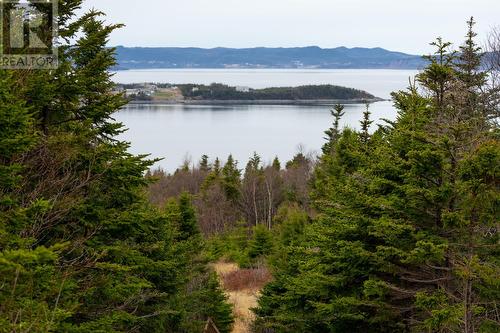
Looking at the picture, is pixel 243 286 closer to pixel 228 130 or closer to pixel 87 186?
pixel 87 186

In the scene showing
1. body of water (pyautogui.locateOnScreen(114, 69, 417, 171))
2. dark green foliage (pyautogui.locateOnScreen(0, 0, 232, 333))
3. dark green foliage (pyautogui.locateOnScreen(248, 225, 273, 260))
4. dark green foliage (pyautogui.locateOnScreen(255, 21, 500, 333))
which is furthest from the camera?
body of water (pyautogui.locateOnScreen(114, 69, 417, 171))

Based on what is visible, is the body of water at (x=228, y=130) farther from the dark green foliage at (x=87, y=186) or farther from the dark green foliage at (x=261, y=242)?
the dark green foliage at (x=87, y=186)

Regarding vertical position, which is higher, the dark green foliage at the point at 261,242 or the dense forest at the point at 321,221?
the dense forest at the point at 321,221

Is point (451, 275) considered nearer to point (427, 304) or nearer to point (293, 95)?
point (427, 304)

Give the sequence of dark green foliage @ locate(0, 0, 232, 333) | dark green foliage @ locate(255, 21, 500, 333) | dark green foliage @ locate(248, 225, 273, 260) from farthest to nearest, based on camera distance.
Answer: dark green foliage @ locate(248, 225, 273, 260) < dark green foliage @ locate(0, 0, 232, 333) < dark green foliage @ locate(255, 21, 500, 333)

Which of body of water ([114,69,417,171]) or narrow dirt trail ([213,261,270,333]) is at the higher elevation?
body of water ([114,69,417,171])

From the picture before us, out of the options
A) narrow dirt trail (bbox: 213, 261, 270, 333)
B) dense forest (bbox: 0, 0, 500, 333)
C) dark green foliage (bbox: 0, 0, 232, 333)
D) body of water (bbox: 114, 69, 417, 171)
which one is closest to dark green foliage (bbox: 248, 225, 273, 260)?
narrow dirt trail (bbox: 213, 261, 270, 333)

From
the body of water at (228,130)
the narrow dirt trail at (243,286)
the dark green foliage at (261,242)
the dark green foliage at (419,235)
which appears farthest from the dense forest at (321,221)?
the body of water at (228,130)

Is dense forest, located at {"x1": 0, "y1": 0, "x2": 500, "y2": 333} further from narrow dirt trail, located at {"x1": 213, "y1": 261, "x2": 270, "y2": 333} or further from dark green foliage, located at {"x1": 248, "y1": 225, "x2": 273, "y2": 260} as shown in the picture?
dark green foliage, located at {"x1": 248, "y1": 225, "x2": 273, "y2": 260}

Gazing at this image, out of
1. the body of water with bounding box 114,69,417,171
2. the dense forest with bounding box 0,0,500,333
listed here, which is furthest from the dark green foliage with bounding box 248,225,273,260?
the body of water with bounding box 114,69,417,171

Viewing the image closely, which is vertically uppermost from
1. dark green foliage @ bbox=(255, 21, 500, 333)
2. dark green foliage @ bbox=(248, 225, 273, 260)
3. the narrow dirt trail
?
dark green foliage @ bbox=(255, 21, 500, 333)

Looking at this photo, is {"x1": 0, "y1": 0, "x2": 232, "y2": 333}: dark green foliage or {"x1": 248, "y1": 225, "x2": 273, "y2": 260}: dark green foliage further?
{"x1": 248, "y1": 225, "x2": 273, "y2": 260}: dark green foliage

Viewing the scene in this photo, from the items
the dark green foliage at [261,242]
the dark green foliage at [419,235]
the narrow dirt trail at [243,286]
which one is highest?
the dark green foliage at [419,235]

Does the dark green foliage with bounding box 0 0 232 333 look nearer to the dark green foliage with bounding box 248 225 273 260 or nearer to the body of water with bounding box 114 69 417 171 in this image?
the dark green foliage with bounding box 248 225 273 260
